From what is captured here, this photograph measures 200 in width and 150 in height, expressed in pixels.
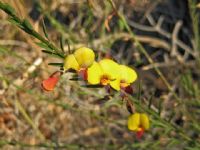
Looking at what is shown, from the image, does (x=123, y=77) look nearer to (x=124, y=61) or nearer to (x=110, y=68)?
(x=110, y=68)

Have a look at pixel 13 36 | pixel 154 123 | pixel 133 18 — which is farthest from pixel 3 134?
pixel 154 123

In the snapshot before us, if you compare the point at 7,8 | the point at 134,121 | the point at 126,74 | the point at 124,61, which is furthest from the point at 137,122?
the point at 124,61

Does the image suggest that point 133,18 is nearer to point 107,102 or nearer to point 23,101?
point 23,101

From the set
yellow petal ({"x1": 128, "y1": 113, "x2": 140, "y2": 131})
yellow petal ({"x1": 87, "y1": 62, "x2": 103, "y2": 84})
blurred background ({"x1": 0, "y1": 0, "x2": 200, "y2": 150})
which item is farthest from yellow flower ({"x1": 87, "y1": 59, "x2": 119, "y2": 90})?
blurred background ({"x1": 0, "y1": 0, "x2": 200, "y2": 150})

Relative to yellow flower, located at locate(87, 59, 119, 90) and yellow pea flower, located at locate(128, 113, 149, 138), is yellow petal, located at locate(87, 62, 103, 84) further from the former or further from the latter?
yellow pea flower, located at locate(128, 113, 149, 138)

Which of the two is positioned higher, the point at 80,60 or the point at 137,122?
the point at 80,60

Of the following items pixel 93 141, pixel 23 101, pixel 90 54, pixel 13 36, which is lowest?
pixel 93 141

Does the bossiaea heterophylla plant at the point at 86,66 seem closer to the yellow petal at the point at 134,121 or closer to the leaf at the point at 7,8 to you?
the leaf at the point at 7,8
